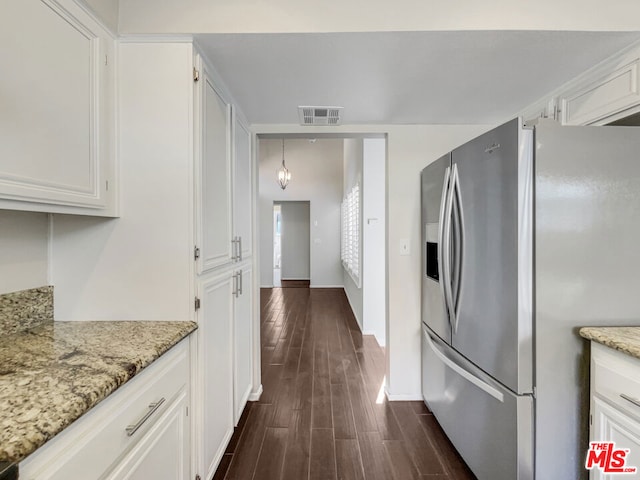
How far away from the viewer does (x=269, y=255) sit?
7.82 m

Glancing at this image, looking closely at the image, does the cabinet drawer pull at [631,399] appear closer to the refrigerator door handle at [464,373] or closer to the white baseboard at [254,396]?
the refrigerator door handle at [464,373]

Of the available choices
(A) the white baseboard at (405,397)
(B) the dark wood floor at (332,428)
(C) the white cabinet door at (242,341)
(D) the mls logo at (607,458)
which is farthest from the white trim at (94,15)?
(A) the white baseboard at (405,397)

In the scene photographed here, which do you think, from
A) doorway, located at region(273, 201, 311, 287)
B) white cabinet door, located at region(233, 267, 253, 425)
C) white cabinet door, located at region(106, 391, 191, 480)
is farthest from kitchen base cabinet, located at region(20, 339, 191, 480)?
doorway, located at region(273, 201, 311, 287)

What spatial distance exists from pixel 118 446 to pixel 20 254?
0.90 m

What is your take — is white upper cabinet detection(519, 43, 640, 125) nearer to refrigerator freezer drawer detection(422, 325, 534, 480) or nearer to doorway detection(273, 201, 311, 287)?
refrigerator freezer drawer detection(422, 325, 534, 480)

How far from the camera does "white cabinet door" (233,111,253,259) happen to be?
77.2 inches

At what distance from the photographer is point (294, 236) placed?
8.34 metres

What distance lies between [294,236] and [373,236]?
4397mm

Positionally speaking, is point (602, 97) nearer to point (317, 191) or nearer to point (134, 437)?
point (134, 437)

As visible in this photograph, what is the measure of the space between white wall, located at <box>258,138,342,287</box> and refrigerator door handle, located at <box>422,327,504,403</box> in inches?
209

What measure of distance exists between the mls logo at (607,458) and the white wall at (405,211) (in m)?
1.25

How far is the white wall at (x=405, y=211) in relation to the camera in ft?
7.89

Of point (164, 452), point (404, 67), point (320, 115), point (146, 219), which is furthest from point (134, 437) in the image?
Result: point (320, 115)

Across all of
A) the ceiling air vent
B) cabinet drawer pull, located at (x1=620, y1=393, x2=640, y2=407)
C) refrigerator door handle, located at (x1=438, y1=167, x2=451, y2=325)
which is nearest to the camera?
cabinet drawer pull, located at (x1=620, y1=393, x2=640, y2=407)
